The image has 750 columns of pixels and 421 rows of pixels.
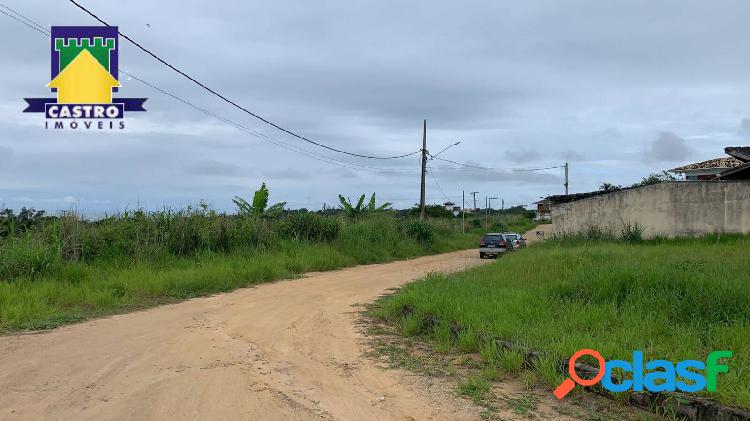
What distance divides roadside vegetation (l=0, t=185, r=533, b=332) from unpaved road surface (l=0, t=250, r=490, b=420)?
172 cm

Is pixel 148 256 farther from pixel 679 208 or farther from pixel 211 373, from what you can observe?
pixel 679 208

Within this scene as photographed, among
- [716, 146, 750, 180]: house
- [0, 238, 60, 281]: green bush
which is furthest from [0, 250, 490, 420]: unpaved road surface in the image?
[716, 146, 750, 180]: house

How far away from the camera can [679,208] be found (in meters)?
19.2

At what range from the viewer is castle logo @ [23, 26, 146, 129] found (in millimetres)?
11039

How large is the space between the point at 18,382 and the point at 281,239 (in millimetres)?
15370

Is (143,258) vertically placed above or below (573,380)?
above

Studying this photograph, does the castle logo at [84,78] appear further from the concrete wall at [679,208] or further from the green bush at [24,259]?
the concrete wall at [679,208]

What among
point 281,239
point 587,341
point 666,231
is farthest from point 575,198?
point 587,341

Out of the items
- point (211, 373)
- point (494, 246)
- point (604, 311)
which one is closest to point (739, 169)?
point (494, 246)

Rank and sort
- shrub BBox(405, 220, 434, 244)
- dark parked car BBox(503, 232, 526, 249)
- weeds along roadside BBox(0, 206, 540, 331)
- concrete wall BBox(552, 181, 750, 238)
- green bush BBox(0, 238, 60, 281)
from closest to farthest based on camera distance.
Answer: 1. weeds along roadside BBox(0, 206, 540, 331)
2. green bush BBox(0, 238, 60, 281)
3. concrete wall BBox(552, 181, 750, 238)
4. dark parked car BBox(503, 232, 526, 249)
5. shrub BBox(405, 220, 434, 244)

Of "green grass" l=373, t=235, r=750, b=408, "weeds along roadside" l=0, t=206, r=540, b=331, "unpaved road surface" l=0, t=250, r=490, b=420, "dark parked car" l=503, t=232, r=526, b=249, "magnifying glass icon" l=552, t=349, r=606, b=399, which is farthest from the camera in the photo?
"dark parked car" l=503, t=232, r=526, b=249

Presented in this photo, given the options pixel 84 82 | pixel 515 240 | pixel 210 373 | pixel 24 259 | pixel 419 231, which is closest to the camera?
pixel 210 373

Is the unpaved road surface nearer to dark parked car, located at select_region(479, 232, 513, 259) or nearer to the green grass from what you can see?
the green grass

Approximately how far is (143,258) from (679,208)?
1846 centimetres
